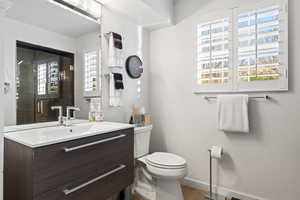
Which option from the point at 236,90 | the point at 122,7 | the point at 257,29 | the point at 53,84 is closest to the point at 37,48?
the point at 53,84

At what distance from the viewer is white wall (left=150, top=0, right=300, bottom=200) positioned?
Answer: 1.70 meters

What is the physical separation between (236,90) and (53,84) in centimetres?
185

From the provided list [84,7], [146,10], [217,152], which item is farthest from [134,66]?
[217,152]

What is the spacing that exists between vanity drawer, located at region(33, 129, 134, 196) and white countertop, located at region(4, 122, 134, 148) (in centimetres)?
4

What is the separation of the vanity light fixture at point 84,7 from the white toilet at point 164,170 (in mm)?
1331

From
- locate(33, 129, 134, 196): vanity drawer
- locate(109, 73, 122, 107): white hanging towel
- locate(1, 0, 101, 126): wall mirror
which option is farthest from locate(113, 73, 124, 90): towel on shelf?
locate(33, 129, 134, 196): vanity drawer

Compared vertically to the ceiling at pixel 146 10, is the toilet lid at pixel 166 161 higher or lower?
lower

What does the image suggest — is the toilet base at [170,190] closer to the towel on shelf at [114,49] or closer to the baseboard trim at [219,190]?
the baseboard trim at [219,190]

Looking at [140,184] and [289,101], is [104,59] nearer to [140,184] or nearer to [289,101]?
[140,184]

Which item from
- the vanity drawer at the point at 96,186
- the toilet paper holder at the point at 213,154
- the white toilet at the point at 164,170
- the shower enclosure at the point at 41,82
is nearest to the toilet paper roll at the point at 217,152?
the toilet paper holder at the point at 213,154

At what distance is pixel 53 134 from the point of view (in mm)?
1507

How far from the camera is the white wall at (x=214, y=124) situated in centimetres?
170

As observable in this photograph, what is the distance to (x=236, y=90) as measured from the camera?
1.94m

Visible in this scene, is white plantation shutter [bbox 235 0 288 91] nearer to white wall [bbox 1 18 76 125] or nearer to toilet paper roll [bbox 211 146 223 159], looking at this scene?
toilet paper roll [bbox 211 146 223 159]
